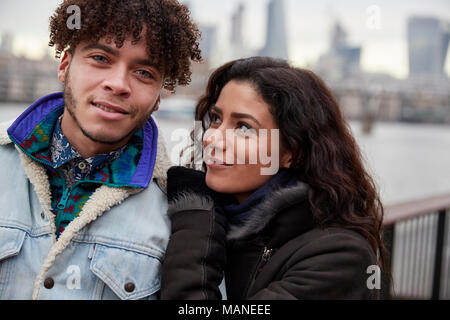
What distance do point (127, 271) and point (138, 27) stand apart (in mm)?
983

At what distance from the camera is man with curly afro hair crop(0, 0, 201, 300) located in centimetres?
180

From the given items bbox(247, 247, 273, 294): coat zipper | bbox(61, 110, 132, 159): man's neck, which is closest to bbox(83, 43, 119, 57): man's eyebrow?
bbox(61, 110, 132, 159): man's neck

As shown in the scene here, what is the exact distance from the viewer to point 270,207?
1.84m

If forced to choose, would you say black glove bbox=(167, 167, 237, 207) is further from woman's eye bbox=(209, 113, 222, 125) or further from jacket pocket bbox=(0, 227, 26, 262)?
jacket pocket bbox=(0, 227, 26, 262)

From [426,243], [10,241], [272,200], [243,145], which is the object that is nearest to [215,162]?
[243,145]

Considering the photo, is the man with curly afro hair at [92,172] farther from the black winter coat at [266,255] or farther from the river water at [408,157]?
the river water at [408,157]

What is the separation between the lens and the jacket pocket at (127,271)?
180cm

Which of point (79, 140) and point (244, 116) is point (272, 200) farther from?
point (79, 140)

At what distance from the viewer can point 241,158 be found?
6.30 ft

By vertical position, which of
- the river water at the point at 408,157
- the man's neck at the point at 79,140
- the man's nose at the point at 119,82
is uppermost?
the man's nose at the point at 119,82

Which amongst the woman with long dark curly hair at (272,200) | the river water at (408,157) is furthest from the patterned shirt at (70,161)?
the river water at (408,157)

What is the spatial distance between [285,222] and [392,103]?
102 ft

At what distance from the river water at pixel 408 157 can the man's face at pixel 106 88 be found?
17570 mm
